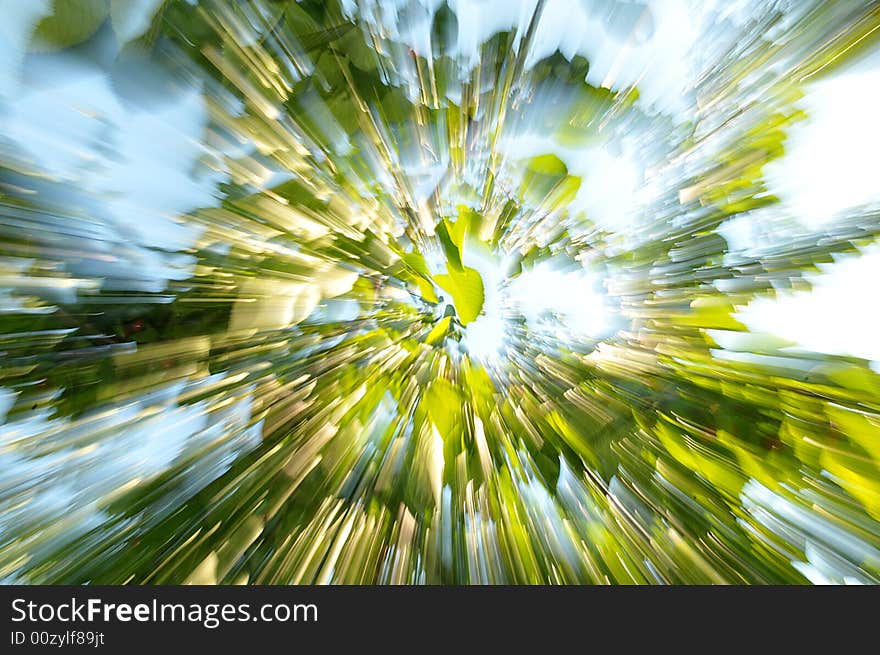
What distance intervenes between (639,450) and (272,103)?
25cm

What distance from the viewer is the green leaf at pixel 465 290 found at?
0.25 m

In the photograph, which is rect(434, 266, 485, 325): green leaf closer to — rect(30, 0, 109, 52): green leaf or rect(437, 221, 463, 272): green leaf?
rect(437, 221, 463, 272): green leaf

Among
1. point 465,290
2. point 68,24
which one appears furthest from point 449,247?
point 68,24

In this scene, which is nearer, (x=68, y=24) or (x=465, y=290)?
(x=68, y=24)

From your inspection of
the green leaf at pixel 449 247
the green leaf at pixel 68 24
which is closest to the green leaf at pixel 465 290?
the green leaf at pixel 449 247

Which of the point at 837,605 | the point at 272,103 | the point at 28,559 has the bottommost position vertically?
the point at 28,559

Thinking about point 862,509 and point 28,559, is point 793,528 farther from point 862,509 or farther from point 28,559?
point 28,559

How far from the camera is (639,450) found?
27cm

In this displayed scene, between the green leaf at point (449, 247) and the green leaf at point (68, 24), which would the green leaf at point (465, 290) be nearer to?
the green leaf at point (449, 247)

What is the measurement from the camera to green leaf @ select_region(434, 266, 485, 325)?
0.83 feet

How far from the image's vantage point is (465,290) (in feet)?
0.85

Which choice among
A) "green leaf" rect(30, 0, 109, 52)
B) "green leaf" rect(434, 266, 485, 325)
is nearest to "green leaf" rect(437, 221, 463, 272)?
"green leaf" rect(434, 266, 485, 325)

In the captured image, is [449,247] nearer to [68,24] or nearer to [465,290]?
[465,290]

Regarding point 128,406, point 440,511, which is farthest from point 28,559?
point 440,511
